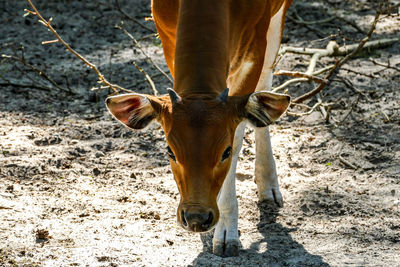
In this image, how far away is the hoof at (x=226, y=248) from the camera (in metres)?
4.24

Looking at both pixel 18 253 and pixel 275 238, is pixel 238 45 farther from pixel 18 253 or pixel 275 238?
pixel 18 253

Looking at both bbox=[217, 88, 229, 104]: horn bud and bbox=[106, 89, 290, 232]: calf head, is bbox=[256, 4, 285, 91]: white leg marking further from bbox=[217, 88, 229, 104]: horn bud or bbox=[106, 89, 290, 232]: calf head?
bbox=[217, 88, 229, 104]: horn bud

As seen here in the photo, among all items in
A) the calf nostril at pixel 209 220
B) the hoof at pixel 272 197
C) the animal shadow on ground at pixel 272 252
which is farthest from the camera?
the hoof at pixel 272 197

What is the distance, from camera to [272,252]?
4.21 metres

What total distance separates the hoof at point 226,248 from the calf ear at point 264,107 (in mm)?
944

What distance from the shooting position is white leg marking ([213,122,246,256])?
427cm

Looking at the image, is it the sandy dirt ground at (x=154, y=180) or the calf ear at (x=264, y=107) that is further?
the sandy dirt ground at (x=154, y=180)

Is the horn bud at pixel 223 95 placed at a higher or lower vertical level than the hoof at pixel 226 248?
higher

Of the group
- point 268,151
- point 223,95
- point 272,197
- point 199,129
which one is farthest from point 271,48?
point 199,129

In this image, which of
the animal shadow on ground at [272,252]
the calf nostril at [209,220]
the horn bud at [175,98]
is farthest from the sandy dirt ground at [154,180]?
the horn bud at [175,98]

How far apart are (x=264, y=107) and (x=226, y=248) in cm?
111

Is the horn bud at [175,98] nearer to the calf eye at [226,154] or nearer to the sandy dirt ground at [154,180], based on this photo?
the calf eye at [226,154]

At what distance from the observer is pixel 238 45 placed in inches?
179

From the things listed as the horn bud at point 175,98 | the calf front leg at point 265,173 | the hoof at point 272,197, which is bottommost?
the hoof at point 272,197
